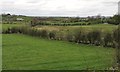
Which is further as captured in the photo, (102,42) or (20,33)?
(20,33)

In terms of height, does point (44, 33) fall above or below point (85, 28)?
below

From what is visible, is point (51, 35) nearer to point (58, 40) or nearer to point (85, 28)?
point (58, 40)

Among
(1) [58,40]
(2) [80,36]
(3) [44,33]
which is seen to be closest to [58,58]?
(2) [80,36]

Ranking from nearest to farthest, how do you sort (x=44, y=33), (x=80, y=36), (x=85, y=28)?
(x=80, y=36)
(x=85, y=28)
(x=44, y=33)

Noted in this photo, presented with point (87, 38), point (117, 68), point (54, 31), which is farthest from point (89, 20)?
point (117, 68)

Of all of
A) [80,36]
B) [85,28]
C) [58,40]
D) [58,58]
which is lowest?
[58,40]

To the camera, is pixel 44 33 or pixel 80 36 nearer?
pixel 80 36

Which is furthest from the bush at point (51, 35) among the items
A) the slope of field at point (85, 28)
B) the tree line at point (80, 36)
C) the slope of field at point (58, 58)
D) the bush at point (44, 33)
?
the slope of field at point (58, 58)

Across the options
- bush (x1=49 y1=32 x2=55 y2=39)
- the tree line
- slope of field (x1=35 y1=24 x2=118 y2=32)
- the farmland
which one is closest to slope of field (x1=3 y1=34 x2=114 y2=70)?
the farmland

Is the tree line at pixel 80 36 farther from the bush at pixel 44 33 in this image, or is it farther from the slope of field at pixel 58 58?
the slope of field at pixel 58 58

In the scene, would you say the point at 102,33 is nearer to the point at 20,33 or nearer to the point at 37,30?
the point at 37,30

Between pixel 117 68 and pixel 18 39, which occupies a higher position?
pixel 117 68

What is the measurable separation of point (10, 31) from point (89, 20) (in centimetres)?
2208

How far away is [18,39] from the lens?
65.1m
